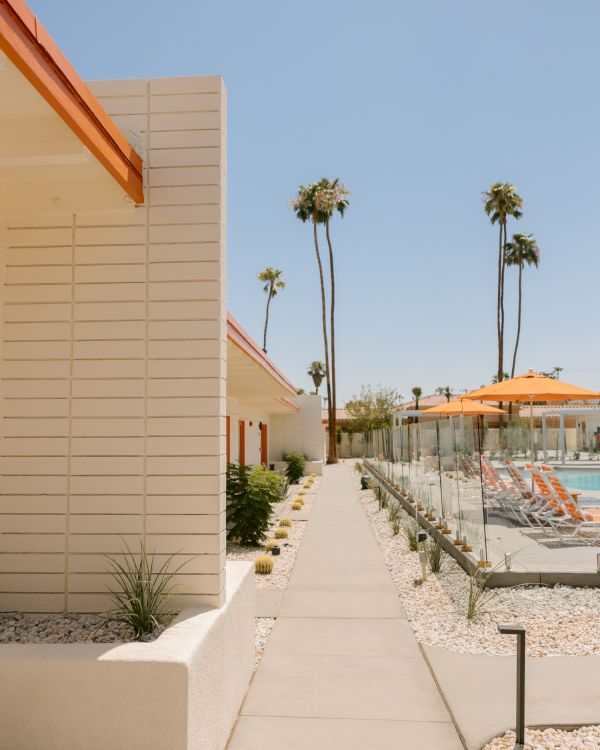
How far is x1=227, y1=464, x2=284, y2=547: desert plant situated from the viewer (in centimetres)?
1058

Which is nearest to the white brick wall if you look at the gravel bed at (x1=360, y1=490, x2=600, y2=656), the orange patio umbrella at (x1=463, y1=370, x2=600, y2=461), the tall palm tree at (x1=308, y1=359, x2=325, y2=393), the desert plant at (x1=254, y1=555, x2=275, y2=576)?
the gravel bed at (x1=360, y1=490, x2=600, y2=656)

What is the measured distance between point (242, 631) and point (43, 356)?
2.31 meters

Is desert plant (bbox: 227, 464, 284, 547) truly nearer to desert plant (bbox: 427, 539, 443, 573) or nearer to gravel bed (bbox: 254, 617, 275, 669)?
desert plant (bbox: 427, 539, 443, 573)

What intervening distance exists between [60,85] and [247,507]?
8.50m

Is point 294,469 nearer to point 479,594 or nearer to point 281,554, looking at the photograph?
point 281,554

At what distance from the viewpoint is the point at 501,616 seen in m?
6.17

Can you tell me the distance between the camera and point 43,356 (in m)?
4.15

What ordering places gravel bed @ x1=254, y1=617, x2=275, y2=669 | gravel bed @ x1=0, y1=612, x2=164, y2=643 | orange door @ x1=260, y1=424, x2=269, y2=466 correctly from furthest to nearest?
orange door @ x1=260, y1=424, x2=269, y2=466 < gravel bed @ x1=254, y1=617, x2=275, y2=669 < gravel bed @ x1=0, y1=612, x2=164, y2=643

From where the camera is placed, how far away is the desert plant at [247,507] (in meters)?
10.6

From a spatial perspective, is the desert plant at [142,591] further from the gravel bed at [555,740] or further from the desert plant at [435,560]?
the desert plant at [435,560]

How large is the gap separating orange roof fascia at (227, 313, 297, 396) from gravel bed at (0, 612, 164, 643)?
4.16 metres

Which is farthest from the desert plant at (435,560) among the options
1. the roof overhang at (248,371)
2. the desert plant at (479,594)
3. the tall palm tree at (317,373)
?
the tall palm tree at (317,373)

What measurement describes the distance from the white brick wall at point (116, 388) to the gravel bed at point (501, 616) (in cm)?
277

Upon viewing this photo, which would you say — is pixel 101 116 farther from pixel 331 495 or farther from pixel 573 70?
pixel 331 495
